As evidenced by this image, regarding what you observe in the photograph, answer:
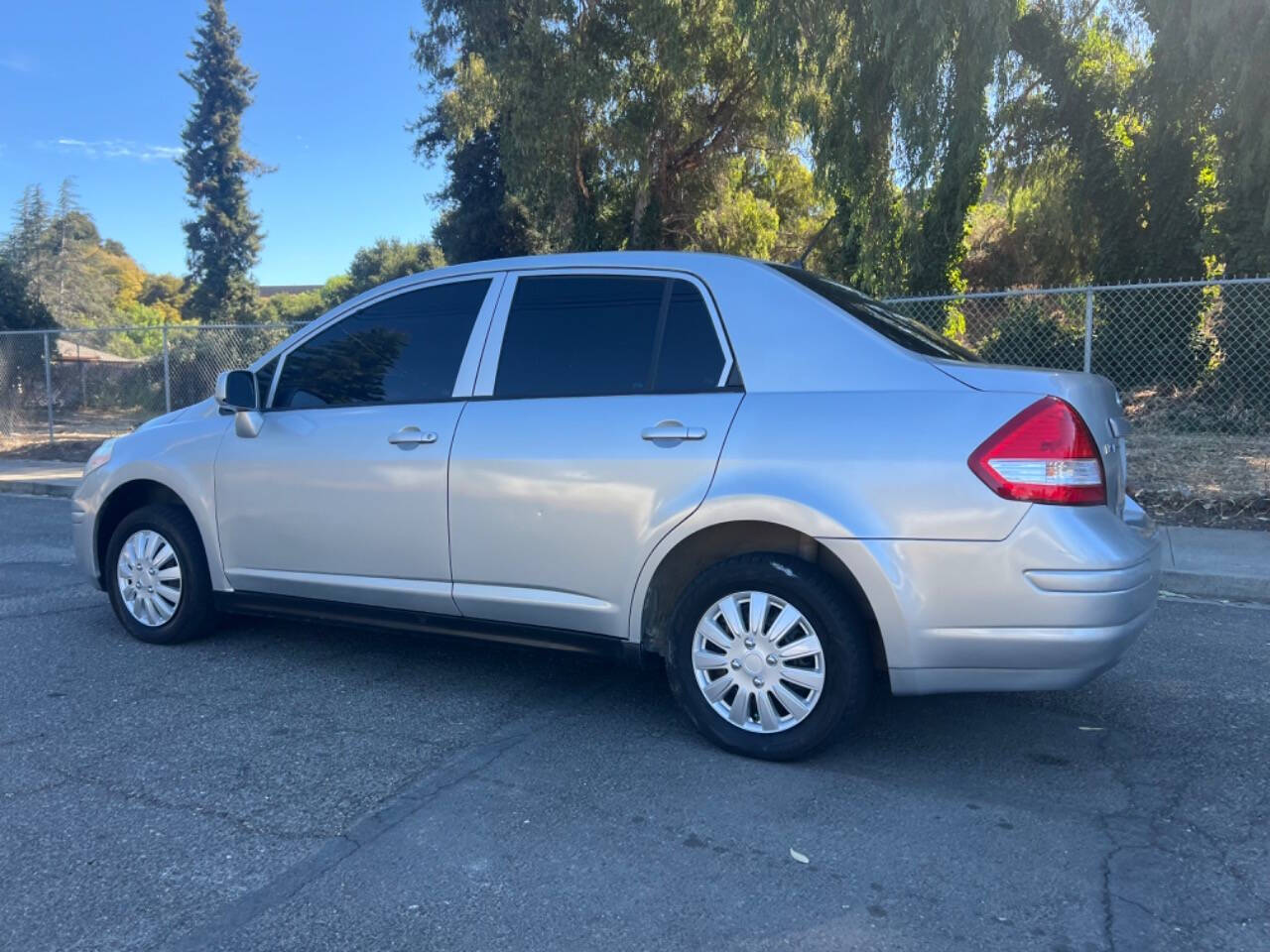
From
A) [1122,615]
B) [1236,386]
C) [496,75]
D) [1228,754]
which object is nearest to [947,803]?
[1122,615]

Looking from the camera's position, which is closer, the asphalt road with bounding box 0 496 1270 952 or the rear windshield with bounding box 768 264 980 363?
the asphalt road with bounding box 0 496 1270 952

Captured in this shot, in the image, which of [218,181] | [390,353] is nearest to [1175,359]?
[390,353]

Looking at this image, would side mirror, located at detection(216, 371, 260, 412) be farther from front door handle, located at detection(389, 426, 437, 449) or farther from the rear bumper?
A: the rear bumper

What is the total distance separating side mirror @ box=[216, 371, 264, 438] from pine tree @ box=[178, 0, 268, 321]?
1928 inches

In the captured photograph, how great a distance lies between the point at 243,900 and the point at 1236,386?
12207 mm

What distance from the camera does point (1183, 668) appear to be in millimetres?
4953

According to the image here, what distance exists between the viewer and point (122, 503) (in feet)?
17.6

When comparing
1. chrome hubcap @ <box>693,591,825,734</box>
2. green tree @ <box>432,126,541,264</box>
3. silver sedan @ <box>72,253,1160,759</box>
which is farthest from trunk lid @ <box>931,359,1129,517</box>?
green tree @ <box>432,126,541,264</box>

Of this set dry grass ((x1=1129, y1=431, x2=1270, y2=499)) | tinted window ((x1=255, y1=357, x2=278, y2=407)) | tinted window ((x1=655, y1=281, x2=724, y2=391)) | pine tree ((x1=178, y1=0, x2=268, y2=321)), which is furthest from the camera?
pine tree ((x1=178, y1=0, x2=268, y2=321))

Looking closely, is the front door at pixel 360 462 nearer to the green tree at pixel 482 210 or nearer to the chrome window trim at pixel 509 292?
the chrome window trim at pixel 509 292

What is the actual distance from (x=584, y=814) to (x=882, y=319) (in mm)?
2195

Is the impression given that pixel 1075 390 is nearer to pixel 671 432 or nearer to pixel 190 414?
pixel 671 432

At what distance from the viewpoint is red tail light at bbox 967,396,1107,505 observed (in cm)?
329

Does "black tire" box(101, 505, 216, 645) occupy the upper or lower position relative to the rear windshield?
lower
